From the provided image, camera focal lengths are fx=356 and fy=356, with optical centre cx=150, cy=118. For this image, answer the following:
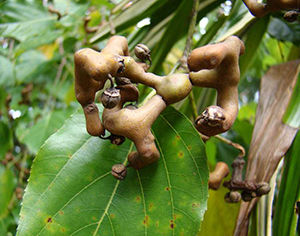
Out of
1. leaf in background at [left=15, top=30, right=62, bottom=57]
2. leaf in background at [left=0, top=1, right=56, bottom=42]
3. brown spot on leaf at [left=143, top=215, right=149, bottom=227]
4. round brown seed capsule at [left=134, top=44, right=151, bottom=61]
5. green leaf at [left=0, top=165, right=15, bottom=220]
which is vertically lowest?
green leaf at [left=0, top=165, right=15, bottom=220]

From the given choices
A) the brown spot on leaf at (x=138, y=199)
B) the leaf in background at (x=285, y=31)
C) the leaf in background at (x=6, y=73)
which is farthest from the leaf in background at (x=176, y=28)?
the leaf in background at (x=6, y=73)

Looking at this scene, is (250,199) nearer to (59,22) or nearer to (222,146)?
(222,146)

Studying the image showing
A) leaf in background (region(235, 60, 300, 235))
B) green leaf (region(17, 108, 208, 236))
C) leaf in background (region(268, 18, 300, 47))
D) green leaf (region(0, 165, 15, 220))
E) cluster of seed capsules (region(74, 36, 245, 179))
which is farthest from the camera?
green leaf (region(0, 165, 15, 220))

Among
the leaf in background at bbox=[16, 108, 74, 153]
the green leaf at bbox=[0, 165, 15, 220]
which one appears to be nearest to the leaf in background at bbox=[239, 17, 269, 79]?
the leaf in background at bbox=[16, 108, 74, 153]

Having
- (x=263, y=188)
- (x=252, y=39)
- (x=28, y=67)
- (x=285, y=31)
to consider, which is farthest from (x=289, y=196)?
(x=28, y=67)

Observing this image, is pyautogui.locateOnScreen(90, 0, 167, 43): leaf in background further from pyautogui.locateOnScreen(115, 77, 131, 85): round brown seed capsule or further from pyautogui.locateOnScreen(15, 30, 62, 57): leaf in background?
pyautogui.locateOnScreen(115, 77, 131, 85): round brown seed capsule

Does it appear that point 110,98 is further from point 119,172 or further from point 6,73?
→ point 6,73
